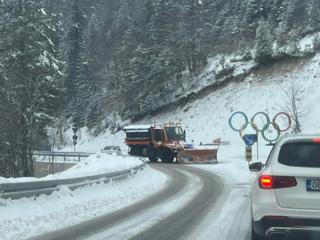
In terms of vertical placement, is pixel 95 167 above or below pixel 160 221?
above

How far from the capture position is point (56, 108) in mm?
50750

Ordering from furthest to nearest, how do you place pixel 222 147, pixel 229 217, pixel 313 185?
pixel 222 147 → pixel 229 217 → pixel 313 185

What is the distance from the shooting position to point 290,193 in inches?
322

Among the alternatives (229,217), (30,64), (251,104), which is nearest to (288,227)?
(229,217)

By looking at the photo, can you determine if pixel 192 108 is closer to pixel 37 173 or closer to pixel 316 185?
pixel 37 173

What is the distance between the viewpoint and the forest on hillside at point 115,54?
3725 centimetres

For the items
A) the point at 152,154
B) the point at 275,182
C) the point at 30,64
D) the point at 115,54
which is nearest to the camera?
the point at 275,182

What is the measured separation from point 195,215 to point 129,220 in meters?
1.59

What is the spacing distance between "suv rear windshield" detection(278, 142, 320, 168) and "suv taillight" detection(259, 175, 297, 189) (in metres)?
0.26

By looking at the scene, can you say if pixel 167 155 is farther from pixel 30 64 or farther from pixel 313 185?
pixel 313 185

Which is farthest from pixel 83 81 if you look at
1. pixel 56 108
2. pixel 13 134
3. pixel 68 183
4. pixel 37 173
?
pixel 68 183

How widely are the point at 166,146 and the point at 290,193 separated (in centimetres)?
3524

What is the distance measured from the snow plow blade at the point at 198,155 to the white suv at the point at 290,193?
31324 mm

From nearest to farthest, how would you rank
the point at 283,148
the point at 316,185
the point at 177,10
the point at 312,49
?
the point at 316,185 → the point at 283,148 → the point at 312,49 → the point at 177,10
